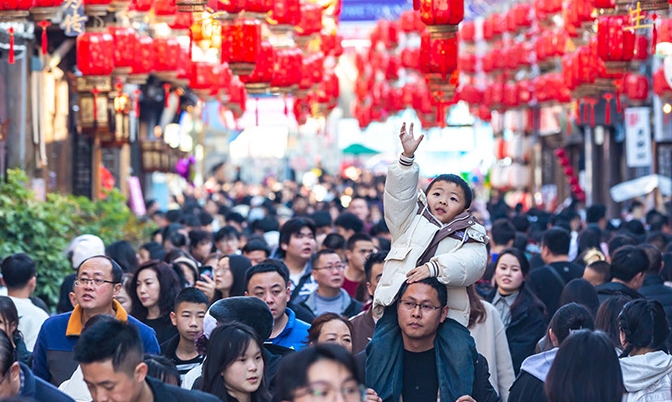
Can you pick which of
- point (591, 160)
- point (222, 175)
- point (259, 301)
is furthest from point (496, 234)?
point (222, 175)

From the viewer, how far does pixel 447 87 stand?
688 inches

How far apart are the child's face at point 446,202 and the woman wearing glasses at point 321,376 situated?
94.3 inches

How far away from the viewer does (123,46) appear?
57.0 ft

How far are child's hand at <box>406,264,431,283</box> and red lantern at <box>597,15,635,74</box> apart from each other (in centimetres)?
932

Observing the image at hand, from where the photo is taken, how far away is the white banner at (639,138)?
82.9 feet

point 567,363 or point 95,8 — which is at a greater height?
point 95,8

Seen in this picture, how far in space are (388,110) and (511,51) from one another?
6.15 metres

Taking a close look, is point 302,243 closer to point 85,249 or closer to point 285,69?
point 85,249

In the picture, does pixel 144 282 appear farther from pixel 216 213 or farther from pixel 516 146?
pixel 516 146

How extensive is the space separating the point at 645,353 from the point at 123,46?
11295mm

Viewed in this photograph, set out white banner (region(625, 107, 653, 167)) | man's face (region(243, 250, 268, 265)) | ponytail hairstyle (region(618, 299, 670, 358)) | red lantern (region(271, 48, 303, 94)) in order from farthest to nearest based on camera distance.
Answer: white banner (region(625, 107, 653, 167))
red lantern (region(271, 48, 303, 94))
man's face (region(243, 250, 268, 265))
ponytail hairstyle (region(618, 299, 670, 358))

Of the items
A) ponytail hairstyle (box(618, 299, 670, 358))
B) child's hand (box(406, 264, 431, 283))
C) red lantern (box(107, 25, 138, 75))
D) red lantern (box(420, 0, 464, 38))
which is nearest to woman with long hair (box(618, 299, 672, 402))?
ponytail hairstyle (box(618, 299, 670, 358))

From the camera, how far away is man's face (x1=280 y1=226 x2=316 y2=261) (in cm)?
1227

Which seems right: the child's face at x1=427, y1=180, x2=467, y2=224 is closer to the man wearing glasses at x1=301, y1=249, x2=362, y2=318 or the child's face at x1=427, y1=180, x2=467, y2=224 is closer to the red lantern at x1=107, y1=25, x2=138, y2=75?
the man wearing glasses at x1=301, y1=249, x2=362, y2=318
